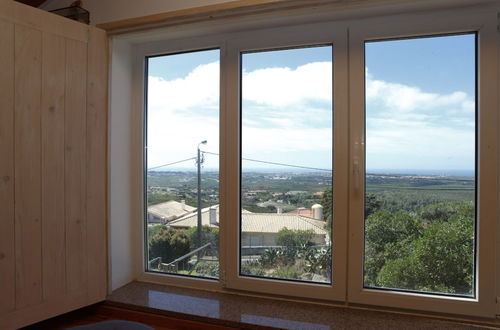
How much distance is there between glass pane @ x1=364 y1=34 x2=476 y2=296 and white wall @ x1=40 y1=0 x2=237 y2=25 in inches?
38.1

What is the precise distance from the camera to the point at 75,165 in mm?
1586

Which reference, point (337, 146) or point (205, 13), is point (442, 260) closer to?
point (337, 146)

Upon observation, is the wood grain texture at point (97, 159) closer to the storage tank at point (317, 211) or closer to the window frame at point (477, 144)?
the storage tank at point (317, 211)

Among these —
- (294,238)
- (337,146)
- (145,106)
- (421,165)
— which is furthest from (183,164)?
(421,165)

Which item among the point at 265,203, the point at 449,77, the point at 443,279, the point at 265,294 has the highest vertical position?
the point at 449,77

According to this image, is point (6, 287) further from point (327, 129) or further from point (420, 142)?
point (420, 142)

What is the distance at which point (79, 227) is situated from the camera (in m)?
1.60

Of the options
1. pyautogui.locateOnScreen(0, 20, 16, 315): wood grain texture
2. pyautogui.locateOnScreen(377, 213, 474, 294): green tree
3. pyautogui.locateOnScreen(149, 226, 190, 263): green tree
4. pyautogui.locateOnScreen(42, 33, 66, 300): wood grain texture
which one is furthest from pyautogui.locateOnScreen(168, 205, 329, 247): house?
pyautogui.locateOnScreen(0, 20, 16, 315): wood grain texture

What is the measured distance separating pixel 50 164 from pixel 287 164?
1187mm

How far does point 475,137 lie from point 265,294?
132 centimetres

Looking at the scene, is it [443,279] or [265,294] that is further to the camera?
[265,294]

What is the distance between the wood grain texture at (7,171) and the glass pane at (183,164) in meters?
0.72

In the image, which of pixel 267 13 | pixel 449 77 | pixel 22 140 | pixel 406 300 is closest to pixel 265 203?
pixel 406 300

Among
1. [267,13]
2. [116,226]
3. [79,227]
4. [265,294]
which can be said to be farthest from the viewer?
[116,226]
